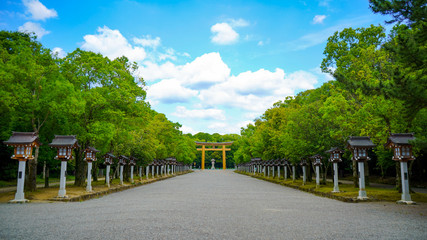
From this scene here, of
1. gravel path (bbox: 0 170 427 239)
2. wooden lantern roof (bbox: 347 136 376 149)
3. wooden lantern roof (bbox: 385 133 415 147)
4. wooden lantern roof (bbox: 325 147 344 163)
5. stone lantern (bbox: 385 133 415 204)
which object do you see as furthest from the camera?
wooden lantern roof (bbox: 325 147 344 163)

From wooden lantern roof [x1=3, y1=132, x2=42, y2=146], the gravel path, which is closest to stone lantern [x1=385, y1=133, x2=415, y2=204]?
A: the gravel path

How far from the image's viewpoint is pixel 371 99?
1695 centimetres

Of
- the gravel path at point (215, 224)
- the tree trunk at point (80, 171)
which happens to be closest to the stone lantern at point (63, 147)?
the gravel path at point (215, 224)

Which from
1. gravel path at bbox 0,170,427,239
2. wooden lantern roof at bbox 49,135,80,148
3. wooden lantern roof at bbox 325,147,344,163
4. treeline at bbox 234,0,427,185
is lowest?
gravel path at bbox 0,170,427,239

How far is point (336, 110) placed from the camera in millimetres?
18672

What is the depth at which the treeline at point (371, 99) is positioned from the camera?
9239 millimetres

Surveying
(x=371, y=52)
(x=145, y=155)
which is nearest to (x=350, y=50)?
(x=371, y=52)

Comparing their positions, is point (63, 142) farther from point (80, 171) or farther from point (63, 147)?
point (80, 171)

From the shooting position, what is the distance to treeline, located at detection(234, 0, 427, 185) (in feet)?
30.3

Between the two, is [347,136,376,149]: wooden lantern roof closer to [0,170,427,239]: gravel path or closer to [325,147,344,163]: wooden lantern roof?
[325,147,344,163]: wooden lantern roof

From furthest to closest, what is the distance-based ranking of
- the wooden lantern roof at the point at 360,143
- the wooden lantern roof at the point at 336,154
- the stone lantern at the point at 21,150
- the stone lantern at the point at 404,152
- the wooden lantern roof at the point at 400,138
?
the wooden lantern roof at the point at 336,154
the wooden lantern roof at the point at 360,143
the stone lantern at the point at 21,150
the wooden lantern roof at the point at 400,138
the stone lantern at the point at 404,152

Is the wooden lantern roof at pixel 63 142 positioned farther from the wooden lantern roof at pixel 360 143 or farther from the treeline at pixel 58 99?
the wooden lantern roof at pixel 360 143

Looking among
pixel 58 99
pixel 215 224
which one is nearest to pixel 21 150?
pixel 58 99

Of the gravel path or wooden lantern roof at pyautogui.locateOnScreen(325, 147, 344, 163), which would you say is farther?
wooden lantern roof at pyautogui.locateOnScreen(325, 147, 344, 163)
